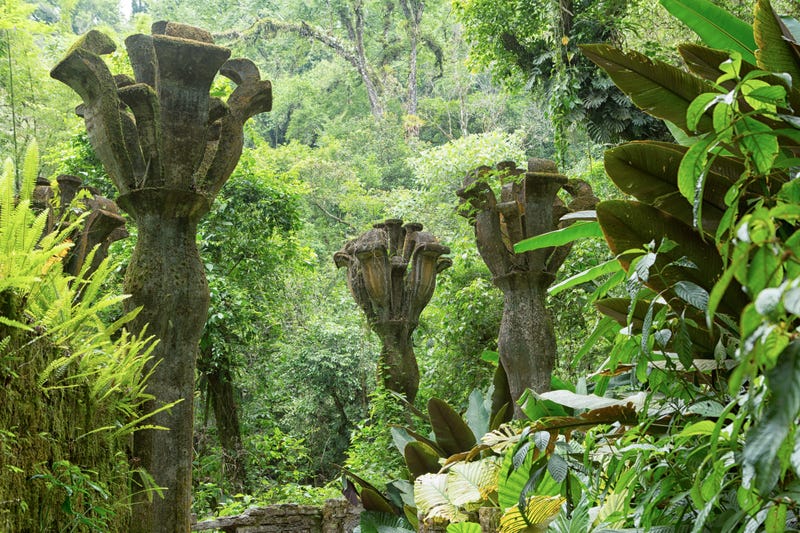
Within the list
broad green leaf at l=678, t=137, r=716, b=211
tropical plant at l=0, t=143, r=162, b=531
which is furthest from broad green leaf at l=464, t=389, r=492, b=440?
broad green leaf at l=678, t=137, r=716, b=211

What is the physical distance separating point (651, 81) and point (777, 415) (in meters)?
0.99

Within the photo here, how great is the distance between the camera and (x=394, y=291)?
25.4ft

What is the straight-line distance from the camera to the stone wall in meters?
5.11

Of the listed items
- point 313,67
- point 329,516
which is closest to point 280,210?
point 329,516

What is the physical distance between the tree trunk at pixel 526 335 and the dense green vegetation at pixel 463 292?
31cm

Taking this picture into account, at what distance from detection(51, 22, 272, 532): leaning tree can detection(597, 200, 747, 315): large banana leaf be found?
227 cm

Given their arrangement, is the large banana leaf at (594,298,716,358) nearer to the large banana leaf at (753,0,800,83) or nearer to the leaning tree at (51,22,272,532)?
the large banana leaf at (753,0,800,83)

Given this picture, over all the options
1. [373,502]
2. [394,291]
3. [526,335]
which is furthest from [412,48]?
[373,502]

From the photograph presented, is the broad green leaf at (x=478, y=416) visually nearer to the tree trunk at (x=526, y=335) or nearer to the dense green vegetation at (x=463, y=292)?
the dense green vegetation at (x=463, y=292)

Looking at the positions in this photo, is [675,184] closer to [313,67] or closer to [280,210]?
[280,210]

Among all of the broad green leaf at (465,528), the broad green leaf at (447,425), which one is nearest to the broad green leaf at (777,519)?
the broad green leaf at (465,528)

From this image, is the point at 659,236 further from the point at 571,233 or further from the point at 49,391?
the point at 49,391

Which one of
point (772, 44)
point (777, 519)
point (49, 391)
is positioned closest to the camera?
point (777, 519)

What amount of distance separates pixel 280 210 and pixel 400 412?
13.7ft
